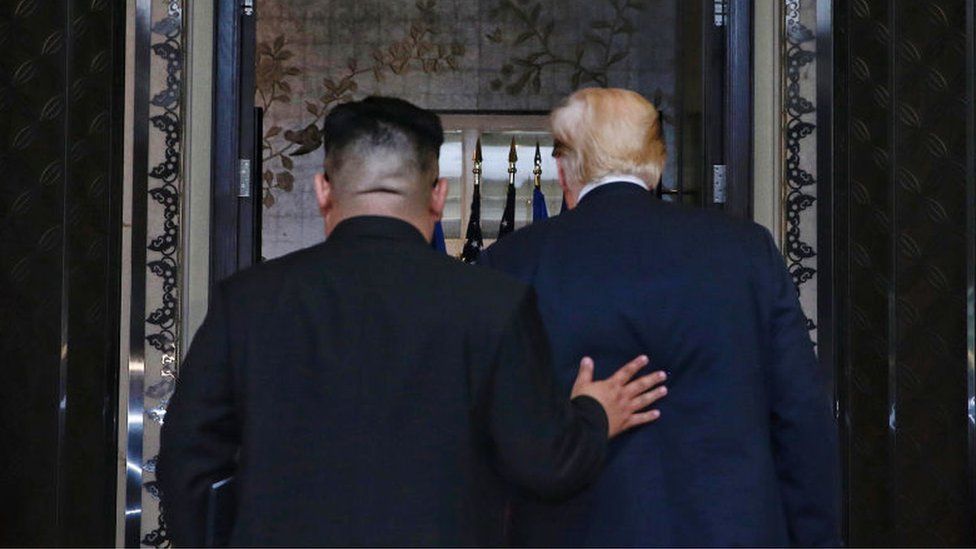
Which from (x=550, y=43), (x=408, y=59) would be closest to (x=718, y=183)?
(x=550, y=43)

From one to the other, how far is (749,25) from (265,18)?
3791 mm

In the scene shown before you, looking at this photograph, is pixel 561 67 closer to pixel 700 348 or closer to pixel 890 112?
pixel 890 112

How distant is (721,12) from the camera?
436 centimetres

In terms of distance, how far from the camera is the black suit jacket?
72.6 inches

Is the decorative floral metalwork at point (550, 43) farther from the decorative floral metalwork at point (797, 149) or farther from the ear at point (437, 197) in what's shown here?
the ear at point (437, 197)

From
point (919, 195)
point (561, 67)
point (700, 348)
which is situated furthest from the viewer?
point (561, 67)

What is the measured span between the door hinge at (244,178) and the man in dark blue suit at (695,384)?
6.87ft

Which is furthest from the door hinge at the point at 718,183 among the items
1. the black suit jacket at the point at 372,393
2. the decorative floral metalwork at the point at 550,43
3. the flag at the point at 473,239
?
the decorative floral metalwork at the point at 550,43

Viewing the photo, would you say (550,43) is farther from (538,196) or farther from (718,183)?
(718,183)

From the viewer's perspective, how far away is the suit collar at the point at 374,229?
1914 mm

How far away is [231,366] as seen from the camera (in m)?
1.90

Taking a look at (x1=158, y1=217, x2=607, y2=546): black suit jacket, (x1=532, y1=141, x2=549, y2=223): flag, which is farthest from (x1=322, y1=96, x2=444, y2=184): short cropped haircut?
(x1=532, y1=141, x2=549, y2=223): flag

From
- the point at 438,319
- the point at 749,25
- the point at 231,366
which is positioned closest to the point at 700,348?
the point at 438,319

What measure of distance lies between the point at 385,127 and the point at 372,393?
376mm
